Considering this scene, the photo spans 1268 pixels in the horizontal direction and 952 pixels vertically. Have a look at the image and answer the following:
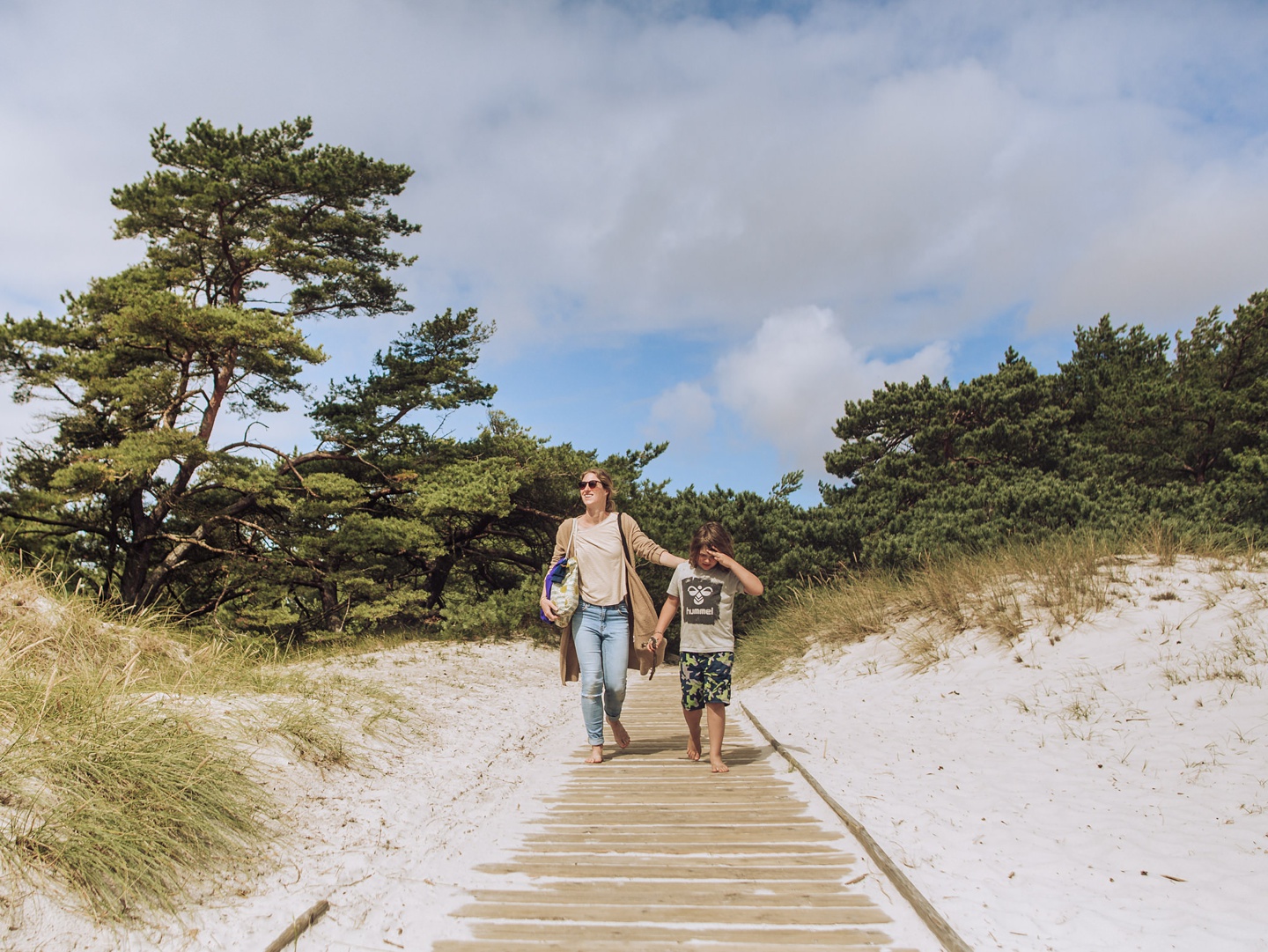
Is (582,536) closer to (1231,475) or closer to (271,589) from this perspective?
(271,589)

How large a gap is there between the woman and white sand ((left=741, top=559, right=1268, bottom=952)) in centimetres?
174

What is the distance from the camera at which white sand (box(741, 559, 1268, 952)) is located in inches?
129

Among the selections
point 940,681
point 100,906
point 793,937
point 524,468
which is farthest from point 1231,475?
point 100,906

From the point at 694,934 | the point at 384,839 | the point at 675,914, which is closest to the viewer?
the point at 694,934

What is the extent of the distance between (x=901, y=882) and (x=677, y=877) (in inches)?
39.6

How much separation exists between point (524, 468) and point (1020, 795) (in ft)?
43.7

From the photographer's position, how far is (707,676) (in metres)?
5.38

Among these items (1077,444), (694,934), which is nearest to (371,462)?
(694,934)

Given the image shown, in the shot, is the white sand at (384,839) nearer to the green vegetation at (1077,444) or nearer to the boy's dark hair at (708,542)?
the boy's dark hair at (708,542)

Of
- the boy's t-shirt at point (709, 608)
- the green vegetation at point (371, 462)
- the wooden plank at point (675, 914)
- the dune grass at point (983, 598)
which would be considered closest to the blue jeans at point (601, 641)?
the boy's t-shirt at point (709, 608)

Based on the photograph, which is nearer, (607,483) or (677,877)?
(677,877)

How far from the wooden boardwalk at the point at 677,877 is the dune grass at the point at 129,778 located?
53.6 inches

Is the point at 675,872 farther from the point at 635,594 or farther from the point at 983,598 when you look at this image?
the point at 983,598

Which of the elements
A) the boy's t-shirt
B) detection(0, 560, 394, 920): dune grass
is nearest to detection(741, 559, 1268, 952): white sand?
the boy's t-shirt
